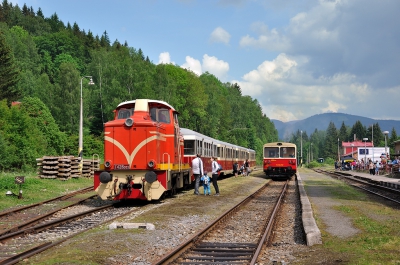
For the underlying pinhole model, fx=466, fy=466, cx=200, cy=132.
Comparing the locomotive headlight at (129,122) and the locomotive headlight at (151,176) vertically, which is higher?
the locomotive headlight at (129,122)

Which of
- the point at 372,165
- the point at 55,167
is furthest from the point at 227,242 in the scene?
the point at 372,165

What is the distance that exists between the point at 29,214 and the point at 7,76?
50.4 meters

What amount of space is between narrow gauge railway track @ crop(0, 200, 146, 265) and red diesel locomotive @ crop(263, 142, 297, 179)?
943 inches

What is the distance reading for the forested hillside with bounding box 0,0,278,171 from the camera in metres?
43.0

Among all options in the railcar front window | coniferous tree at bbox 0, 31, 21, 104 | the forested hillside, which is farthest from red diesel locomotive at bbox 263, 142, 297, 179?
coniferous tree at bbox 0, 31, 21, 104

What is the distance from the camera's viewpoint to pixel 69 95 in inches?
2537

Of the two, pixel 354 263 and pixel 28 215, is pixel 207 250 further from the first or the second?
pixel 28 215

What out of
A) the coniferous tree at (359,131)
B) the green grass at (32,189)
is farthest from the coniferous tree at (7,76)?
the coniferous tree at (359,131)

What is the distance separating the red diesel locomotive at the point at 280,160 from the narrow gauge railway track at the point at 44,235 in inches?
943

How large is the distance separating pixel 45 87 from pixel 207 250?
216 ft

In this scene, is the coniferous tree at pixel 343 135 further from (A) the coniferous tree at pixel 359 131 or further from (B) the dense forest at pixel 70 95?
(B) the dense forest at pixel 70 95

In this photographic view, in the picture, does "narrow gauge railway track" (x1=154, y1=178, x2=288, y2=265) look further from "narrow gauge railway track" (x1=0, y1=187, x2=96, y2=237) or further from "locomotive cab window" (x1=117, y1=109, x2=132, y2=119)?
"locomotive cab window" (x1=117, y1=109, x2=132, y2=119)

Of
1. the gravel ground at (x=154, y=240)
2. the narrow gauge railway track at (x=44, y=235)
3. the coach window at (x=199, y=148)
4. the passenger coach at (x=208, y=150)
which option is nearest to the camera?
the gravel ground at (x=154, y=240)

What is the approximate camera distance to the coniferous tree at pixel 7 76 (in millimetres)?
59094
